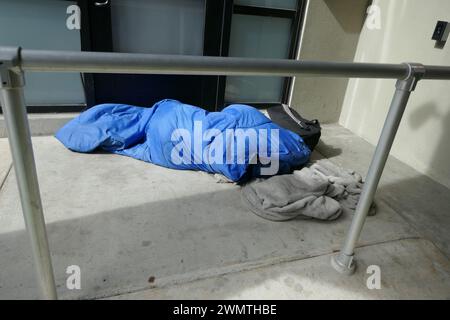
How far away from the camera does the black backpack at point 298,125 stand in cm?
237

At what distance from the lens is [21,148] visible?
2.65 feet

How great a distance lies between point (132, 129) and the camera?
232 centimetres

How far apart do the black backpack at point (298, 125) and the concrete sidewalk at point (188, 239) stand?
0.58 metres

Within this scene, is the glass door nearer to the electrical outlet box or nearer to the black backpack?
the black backpack

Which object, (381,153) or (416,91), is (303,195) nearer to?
(381,153)

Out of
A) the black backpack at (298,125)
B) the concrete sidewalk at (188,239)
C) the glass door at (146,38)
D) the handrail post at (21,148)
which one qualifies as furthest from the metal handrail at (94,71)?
the glass door at (146,38)

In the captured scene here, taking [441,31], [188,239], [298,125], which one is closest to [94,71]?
[188,239]

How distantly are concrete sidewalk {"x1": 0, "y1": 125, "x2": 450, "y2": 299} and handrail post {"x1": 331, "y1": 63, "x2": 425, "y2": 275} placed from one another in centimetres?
10

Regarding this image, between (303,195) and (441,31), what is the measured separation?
5.00 feet

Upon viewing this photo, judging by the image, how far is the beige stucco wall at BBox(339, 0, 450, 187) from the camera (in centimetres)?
231

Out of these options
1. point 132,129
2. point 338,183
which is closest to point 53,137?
point 132,129

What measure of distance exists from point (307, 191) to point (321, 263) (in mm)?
454

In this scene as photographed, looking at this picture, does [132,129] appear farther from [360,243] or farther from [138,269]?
[360,243]

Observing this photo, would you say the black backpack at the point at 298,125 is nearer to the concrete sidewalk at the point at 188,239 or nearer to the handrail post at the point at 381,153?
the concrete sidewalk at the point at 188,239
